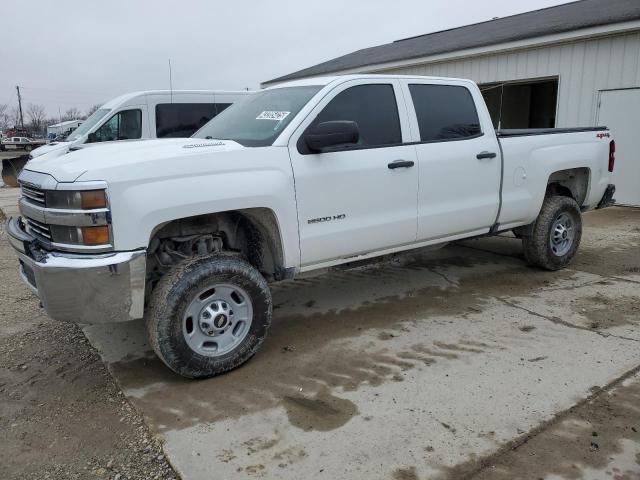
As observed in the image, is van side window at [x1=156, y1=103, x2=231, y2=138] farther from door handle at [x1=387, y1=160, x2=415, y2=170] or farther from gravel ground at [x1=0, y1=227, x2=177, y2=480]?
door handle at [x1=387, y1=160, x2=415, y2=170]

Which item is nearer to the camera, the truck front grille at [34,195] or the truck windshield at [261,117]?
the truck front grille at [34,195]

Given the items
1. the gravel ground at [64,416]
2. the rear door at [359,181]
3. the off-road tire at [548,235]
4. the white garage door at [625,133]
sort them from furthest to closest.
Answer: the white garage door at [625,133], the off-road tire at [548,235], the rear door at [359,181], the gravel ground at [64,416]

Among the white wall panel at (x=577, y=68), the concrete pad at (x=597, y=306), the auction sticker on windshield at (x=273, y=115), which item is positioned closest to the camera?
the auction sticker on windshield at (x=273, y=115)

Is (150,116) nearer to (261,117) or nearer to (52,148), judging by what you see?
(52,148)

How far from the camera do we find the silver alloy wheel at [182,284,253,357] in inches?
142

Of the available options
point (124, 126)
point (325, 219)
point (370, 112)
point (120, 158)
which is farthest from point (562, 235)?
point (124, 126)

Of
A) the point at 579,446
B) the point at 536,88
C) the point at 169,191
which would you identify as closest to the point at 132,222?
the point at 169,191

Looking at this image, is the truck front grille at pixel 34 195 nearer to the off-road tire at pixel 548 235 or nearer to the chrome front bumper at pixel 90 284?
the chrome front bumper at pixel 90 284

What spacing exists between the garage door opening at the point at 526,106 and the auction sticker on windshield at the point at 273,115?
1376 centimetres

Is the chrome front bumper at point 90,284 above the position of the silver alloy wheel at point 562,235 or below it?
above

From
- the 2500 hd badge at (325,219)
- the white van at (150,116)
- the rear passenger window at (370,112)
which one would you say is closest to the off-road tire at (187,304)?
the 2500 hd badge at (325,219)

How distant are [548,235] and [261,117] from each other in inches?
138

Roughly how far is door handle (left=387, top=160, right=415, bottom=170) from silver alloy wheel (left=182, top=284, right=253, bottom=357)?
1.59 meters

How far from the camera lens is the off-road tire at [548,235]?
5844mm
